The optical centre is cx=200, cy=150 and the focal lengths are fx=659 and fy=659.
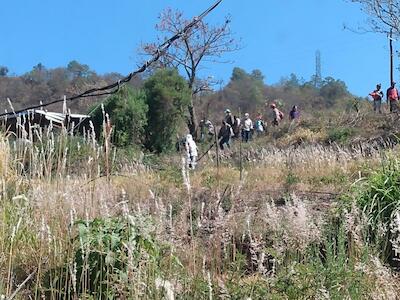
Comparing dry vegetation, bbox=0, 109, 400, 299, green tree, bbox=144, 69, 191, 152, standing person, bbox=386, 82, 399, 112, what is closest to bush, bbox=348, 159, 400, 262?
dry vegetation, bbox=0, 109, 400, 299

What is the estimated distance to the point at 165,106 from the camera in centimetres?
2394

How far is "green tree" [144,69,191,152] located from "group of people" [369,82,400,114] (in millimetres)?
7202

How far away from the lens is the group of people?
2347 centimetres

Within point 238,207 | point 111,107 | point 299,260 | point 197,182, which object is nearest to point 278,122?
point 111,107

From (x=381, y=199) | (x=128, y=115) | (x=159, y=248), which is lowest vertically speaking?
(x=159, y=248)

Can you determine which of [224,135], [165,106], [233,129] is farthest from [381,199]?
[165,106]

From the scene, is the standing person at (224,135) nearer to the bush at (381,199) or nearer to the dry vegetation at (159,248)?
the bush at (381,199)

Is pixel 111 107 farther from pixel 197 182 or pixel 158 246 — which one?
pixel 158 246

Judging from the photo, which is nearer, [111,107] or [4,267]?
[4,267]

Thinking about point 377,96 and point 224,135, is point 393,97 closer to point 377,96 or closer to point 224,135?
point 377,96

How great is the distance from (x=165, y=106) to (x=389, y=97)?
808 cm

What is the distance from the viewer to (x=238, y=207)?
6539mm

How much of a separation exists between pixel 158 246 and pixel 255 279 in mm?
540

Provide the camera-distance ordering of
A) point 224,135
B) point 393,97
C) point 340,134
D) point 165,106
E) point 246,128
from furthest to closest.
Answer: point 246,128 → point 165,106 → point 393,97 → point 340,134 → point 224,135
